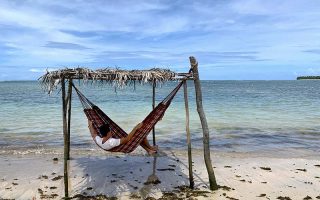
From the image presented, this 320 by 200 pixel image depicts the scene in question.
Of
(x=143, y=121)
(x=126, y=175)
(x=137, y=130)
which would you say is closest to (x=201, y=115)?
(x=143, y=121)

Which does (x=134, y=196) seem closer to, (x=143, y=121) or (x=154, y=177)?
(x=154, y=177)

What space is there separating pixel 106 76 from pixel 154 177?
2144mm

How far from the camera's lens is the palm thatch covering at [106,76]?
212 inches

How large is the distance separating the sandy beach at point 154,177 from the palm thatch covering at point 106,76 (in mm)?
1651

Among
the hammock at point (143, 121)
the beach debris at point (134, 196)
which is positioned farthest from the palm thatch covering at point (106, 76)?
the beach debris at point (134, 196)

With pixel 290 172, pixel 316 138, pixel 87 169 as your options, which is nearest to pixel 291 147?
pixel 316 138

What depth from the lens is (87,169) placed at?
7.14 metres

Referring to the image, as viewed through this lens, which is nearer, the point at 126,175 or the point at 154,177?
the point at 154,177

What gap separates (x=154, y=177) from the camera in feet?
21.7

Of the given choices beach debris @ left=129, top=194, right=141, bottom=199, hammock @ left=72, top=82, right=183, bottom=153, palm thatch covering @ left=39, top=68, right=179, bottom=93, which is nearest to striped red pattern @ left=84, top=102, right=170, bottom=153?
hammock @ left=72, top=82, right=183, bottom=153

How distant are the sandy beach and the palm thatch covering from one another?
5.42 feet

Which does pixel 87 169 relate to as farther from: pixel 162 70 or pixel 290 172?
pixel 290 172

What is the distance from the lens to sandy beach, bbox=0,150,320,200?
5727 mm

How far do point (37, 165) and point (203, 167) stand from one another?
3.25 metres
